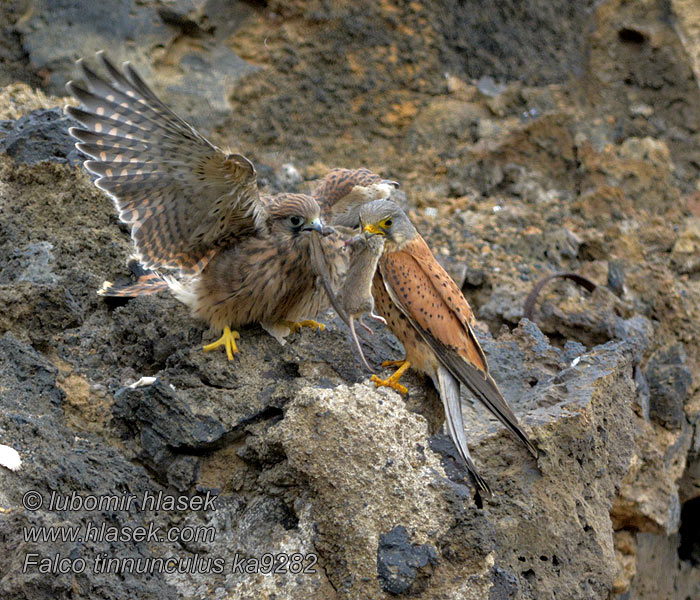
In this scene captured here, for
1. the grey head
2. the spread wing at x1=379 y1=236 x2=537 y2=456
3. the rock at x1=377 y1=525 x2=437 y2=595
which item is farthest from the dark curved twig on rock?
the rock at x1=377 y1=525 x2=437 y2=595

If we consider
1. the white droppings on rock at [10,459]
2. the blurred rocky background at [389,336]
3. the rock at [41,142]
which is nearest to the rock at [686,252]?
the blurred rocky background at [389,336]

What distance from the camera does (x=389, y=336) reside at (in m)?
3.68

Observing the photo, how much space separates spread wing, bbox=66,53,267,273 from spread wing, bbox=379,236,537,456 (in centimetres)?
65

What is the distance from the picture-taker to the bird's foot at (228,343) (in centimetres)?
318

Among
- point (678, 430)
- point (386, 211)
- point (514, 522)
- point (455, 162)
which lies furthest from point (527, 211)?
point (514, 522)

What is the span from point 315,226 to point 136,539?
4.81 ft

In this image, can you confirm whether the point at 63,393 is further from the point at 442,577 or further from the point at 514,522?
the point at 514,522

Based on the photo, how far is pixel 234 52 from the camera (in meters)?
6.24

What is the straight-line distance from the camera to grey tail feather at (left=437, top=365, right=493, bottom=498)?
2.78 meters

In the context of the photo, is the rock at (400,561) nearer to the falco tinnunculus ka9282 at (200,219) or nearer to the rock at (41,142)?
the falco tinnunculus ka9282 at (200,219)

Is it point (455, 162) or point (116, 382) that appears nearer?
point (116, 382)

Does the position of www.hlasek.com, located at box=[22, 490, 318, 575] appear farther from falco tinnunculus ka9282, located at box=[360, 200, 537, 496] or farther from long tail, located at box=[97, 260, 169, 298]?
long tail, located at box=[97, 260, 169, 298]

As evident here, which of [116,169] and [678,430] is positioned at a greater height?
[116,169]

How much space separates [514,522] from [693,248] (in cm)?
358
